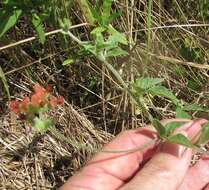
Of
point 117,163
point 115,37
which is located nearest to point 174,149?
point 117,163

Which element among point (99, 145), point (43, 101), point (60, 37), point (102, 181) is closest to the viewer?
point (43, 101)

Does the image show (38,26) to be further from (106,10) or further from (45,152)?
(45,152)

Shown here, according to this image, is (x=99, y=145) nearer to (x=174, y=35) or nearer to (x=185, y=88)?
(x=185, y=88)

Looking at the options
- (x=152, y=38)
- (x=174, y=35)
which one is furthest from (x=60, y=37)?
(x=174, y=35)

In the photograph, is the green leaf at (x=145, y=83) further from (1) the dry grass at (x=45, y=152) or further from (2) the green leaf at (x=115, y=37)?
(1) the dry grass at (x=45, y=152)

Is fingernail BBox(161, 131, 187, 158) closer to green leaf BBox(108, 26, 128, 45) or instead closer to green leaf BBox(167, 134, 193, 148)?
green leaf BBox(167, 134, 193, 148)

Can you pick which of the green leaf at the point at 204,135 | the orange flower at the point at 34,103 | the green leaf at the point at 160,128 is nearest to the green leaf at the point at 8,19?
the orange flower at the point at 34,103
